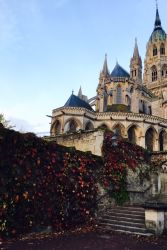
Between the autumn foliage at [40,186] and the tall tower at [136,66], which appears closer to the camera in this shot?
the autumn foliage at [40,186]

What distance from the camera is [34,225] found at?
8258mm


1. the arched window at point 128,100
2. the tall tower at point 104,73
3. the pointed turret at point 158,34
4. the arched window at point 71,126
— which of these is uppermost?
the pointed turret at point 158,34

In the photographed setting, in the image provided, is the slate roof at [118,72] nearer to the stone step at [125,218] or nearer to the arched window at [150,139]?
the arched window at [150,139]

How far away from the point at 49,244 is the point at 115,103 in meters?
44.8

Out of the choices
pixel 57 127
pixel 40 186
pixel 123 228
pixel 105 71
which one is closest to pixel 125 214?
pixel 123 228

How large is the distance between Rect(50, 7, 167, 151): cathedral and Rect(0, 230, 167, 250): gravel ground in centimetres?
1998

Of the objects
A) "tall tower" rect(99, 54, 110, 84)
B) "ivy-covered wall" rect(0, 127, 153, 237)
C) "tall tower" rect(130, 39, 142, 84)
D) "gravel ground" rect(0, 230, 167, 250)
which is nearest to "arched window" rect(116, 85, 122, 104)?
"tall tower" rect(99, 54, 110, 84)

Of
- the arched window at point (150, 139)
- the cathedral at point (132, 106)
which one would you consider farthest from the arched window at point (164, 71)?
the arched window at point (150, 139)

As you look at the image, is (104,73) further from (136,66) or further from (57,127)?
(57,127)

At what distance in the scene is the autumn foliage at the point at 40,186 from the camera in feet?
25.4

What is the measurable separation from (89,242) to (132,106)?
40.4 metres

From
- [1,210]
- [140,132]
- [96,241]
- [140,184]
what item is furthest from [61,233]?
[140,132]

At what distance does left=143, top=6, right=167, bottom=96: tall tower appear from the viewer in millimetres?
63688

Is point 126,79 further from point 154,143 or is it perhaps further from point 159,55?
point 159,55
